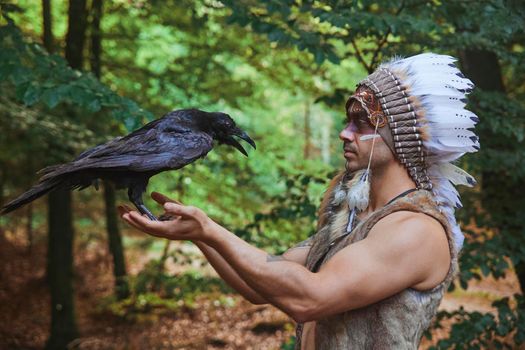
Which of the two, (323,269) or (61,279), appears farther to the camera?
(61,279)

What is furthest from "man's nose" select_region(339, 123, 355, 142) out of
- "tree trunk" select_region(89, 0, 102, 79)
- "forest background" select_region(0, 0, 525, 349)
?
"tree trunk" select_region(89, 0, 102, 79)

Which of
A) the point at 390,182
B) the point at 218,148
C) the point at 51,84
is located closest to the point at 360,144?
the point at 390,182

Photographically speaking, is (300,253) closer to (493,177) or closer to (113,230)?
(493,177)

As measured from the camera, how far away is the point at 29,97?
3395 mm

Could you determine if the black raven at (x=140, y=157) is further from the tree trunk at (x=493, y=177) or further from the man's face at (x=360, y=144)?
the tree trunk at (x=493, y=177)

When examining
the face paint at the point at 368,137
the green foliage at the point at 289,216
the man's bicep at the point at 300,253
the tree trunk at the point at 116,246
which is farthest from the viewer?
the tree trunk at the point at 116,246

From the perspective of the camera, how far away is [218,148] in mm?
7238

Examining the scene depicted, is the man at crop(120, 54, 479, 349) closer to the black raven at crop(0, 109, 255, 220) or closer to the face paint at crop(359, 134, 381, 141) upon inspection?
the face paint at crop(359, 134, 381, 141)

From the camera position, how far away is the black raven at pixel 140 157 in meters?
1.86

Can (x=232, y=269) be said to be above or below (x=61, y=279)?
above

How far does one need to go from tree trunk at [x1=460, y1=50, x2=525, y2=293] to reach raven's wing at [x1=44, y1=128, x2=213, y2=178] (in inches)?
135

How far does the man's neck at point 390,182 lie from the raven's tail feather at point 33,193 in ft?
3.75

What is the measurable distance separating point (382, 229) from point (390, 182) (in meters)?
0.29

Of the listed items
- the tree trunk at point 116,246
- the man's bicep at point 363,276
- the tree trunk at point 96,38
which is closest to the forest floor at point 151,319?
the tree trunk at point 116,246
